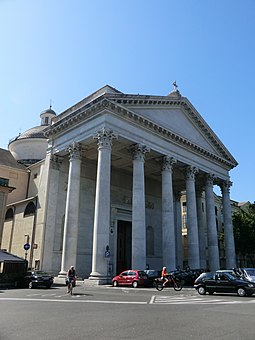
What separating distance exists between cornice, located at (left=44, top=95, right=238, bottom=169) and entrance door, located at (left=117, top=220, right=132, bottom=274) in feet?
36.0

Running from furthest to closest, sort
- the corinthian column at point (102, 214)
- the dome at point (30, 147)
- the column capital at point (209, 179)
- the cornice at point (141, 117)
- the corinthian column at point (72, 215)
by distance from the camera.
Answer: the dome at point (30, 147) → the column capital at point (209, 179) → the cornice at point (141, 117) → the corinthian column at point (72, 215) → the corinthian column at point (102, 214)

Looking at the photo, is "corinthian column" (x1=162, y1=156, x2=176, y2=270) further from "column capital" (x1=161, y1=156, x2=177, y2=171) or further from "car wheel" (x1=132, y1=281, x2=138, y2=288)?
"car wheel" (x1=132, y1=281, x2=138, y2=288)

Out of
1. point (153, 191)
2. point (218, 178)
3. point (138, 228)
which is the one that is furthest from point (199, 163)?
point (138, 228)

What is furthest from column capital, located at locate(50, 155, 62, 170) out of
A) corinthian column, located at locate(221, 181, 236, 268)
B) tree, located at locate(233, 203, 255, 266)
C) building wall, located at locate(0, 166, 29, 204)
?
tree, located at locate(233, 203, 255, 266)

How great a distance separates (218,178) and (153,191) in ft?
26.9

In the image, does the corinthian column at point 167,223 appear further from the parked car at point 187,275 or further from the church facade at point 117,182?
the parked car at point 187,275

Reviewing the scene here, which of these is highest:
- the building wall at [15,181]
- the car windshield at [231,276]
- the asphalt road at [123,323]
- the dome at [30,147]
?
the dome at [30,147]

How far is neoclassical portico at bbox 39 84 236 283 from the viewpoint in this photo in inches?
1034

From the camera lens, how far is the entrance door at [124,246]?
34.3 meters

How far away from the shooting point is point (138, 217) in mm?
26438

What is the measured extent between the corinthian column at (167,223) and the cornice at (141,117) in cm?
344

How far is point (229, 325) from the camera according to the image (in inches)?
323

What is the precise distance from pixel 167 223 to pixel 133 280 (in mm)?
7811

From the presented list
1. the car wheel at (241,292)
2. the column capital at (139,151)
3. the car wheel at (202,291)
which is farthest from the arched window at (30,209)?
the car wheel at (241,292)
